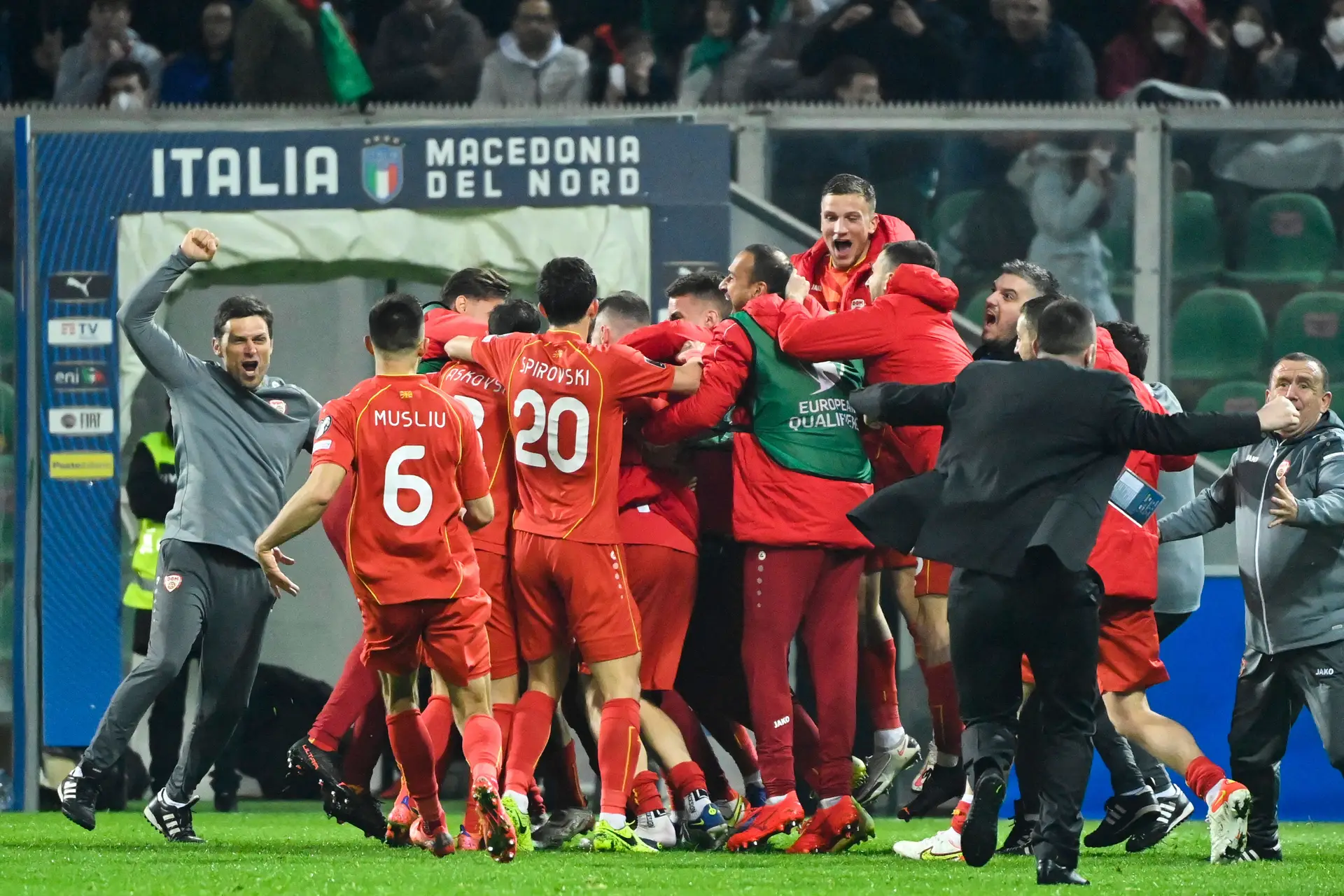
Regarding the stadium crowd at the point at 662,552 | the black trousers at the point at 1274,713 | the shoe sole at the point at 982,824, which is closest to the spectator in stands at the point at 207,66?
the stadium crowd at the point at 662,552

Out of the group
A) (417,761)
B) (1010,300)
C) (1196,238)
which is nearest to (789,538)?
(1010,300)

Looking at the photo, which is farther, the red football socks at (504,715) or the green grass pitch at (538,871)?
the red football socks at (504,715)

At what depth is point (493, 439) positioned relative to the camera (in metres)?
6.86

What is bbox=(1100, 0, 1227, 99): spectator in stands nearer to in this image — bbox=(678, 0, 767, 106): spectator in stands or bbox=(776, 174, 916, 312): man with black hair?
bbox=(678, 0, 767, 106): spectator in stands

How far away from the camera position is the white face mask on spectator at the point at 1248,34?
1090 cm

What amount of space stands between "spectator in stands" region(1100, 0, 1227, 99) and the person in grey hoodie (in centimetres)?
428

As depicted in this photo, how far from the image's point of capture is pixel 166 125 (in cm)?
896

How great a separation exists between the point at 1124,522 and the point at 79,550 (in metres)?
4.60

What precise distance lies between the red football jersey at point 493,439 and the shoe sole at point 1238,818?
2.54 m

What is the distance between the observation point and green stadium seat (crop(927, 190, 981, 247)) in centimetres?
883

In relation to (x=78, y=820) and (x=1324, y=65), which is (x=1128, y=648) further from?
(x=1324, y=65)

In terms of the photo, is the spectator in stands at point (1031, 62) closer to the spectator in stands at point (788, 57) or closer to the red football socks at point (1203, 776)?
the spectator in stands at point (788, 57)

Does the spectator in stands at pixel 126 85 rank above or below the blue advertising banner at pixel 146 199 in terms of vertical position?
above

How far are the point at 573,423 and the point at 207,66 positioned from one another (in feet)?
18.0
